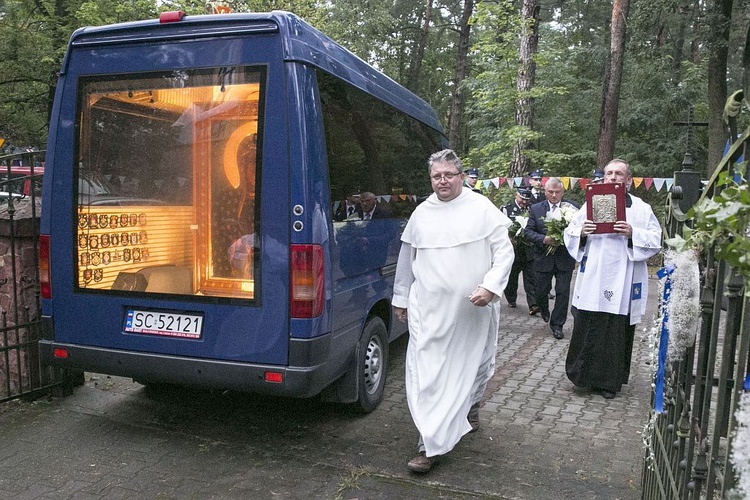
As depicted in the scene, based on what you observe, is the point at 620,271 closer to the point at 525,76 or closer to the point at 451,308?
the point at 451,308

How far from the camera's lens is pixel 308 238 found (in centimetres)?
385

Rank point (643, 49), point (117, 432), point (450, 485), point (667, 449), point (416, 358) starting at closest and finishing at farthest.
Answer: point (667, 449), point (450, 485), point (416, 358), point (117, 432), point (643, 49)

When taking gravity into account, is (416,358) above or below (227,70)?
below

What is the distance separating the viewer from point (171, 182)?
4227mm

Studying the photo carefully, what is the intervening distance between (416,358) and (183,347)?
1.51m

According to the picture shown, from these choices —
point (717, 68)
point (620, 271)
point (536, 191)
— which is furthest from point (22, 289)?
point (717, 68)

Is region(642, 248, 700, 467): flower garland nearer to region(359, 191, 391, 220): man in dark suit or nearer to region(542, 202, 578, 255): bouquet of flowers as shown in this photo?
region(359, 191, 391, 220): man in dark suit

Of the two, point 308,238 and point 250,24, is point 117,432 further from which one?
point 250,24

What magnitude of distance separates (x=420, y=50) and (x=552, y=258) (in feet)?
77.6

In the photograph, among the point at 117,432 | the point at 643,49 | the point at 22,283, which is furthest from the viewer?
the point at 643,49

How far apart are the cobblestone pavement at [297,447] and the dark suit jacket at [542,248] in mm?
2214

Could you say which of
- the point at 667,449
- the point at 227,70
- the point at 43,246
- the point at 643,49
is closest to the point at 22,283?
the point at 43,246

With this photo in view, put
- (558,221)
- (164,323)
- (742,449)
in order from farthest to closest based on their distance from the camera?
(558,221) < (164,323) < (742,449)

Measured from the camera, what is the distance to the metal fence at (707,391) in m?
1.63
